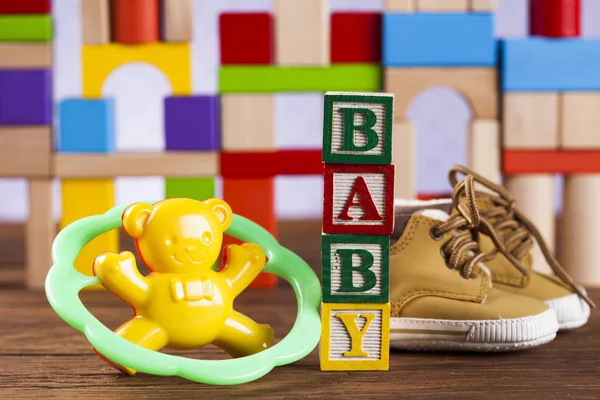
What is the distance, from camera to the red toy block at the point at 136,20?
4.80 feet

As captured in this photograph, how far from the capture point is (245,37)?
4.83ft

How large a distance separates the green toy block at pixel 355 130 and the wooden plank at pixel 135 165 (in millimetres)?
656

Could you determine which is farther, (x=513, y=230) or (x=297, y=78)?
(x=297, y=78)

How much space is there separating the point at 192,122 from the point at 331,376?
0.72 metres

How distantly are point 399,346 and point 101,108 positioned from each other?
765mm

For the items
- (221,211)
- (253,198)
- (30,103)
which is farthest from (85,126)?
(221,211)

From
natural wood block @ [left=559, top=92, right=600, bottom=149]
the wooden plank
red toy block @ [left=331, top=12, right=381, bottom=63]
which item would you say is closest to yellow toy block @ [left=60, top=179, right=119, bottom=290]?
the wooden plank

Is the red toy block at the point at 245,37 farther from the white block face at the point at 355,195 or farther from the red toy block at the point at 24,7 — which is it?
the white block face at the point at 355,195

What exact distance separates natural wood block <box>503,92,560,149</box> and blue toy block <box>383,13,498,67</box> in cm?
9

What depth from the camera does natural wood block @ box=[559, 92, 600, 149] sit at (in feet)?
4.89

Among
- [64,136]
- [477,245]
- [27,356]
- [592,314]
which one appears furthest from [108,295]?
[592,314]

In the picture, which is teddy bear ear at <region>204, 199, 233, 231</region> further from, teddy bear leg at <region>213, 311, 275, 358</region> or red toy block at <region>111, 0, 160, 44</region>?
red toy block at <region>111, 0, 160, 44</region>

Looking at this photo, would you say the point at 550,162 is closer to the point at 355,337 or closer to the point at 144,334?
the point at 355,337

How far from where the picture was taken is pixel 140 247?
87 centimetres
